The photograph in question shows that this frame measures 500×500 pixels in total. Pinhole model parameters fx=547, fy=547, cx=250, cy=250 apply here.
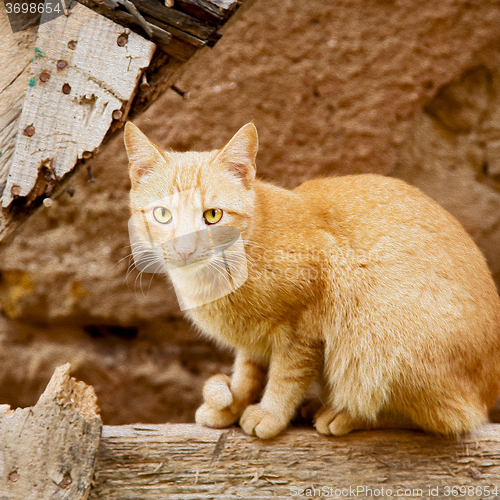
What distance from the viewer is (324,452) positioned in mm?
1945

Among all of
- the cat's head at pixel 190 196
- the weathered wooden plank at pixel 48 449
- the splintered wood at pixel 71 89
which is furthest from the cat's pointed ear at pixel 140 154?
the weathered wooden plank at pixel 48 449

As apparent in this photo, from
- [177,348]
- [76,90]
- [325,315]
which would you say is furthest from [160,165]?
[177,348]

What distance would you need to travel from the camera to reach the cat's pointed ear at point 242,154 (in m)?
1.87

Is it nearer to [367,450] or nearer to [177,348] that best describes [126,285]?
[177,348]

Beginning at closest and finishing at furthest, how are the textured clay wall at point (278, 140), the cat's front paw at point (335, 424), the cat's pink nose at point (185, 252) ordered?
the cat's pink nose at point (185, 252), the cat's front paw at point (335, 424), the textured clay wall at point (278, 140)

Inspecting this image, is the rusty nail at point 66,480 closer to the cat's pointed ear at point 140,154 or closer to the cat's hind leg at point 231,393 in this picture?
the cat's hind leg at point 231,393

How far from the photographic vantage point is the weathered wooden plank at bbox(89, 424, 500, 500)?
1886mm

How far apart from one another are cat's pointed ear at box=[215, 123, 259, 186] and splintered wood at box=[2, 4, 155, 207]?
0.37 metres

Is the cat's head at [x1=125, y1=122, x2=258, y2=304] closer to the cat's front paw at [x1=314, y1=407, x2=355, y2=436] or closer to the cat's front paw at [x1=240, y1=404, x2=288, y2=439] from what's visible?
the cat's front paw at [x1=240, y1=404, x2=288, y2=439]

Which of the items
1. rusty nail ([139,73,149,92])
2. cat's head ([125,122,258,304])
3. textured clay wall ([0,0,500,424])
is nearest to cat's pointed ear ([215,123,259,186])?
cat's head ([125,122,258,304])

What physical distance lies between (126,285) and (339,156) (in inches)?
53.7

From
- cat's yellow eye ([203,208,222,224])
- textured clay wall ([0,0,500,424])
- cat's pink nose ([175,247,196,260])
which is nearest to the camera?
cat's pink nose ([175,247,196,260])

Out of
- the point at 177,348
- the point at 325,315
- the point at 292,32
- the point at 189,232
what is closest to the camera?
the point at 189,232

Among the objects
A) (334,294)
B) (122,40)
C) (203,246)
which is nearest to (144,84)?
(122,40)
